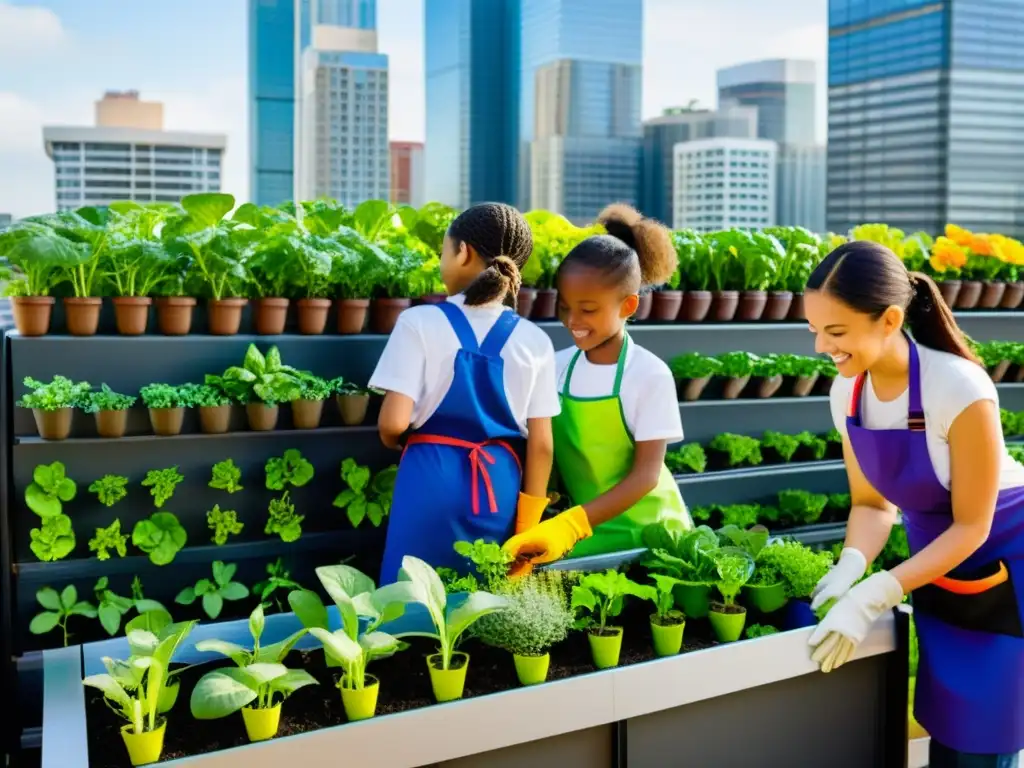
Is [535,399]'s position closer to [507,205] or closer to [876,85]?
[507,205]

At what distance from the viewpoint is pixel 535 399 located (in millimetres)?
2178

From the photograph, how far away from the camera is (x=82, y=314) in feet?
8.18

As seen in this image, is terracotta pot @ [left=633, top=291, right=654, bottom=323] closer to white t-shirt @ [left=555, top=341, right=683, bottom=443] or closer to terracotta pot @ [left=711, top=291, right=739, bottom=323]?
terracotta pot @ [left=711, top=291, right=739, bottom=323]

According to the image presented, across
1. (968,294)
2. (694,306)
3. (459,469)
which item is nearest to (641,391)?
(459,469)

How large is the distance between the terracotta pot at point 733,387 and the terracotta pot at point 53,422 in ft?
7.40

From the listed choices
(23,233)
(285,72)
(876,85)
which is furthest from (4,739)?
(876,85)

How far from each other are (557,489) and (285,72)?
27.8 ft

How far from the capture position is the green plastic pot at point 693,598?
5.79ft

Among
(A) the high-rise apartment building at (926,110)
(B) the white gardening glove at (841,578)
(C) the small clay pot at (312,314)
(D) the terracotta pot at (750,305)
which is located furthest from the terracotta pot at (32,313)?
(A) the high-rise apartment building at (926,110)

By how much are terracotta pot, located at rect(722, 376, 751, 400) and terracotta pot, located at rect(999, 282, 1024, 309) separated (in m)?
1.57

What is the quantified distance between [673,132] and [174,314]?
63.9 feet

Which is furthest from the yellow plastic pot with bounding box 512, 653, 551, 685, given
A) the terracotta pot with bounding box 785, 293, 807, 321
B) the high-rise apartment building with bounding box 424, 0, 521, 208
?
the high-rise apartment building with bounding box 424, 0, 521, 208

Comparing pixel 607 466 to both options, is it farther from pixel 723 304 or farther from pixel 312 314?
pixel 723 304

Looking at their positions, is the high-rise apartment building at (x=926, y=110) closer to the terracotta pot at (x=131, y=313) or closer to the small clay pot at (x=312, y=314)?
the small clay pot at (x=312, y=314)
